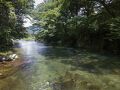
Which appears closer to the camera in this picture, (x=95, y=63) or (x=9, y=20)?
(x=95, y=63)

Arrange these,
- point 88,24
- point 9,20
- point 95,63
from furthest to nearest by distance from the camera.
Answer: point 88,24
point 9,20
point 95,63

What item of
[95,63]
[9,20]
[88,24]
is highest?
[9,20]

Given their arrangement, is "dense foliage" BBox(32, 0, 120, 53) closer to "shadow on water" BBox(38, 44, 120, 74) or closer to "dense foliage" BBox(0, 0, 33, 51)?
"shadow on water" BBox(38, 44, 120, 74)

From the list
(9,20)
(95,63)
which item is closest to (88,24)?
(9,20)

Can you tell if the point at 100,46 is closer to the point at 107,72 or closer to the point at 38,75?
the point at 107,72

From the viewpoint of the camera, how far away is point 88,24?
28.6 meters

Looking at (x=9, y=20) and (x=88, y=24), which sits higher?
(x=9, y=20)

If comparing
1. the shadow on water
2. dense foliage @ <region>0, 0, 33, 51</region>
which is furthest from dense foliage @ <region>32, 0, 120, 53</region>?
dense foliage @ <region>0, 0, 33, 51</region>

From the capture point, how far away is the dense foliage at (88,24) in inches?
Result: 926

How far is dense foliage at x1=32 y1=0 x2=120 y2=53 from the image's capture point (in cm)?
2353

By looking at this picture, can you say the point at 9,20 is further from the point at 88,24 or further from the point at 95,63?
the point at 95,63

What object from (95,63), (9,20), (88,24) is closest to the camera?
(95,63)

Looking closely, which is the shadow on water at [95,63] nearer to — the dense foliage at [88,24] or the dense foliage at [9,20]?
the dense foliage at [88,24]

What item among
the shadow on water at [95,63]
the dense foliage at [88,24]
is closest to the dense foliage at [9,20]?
the dense foliage at [88,24]
